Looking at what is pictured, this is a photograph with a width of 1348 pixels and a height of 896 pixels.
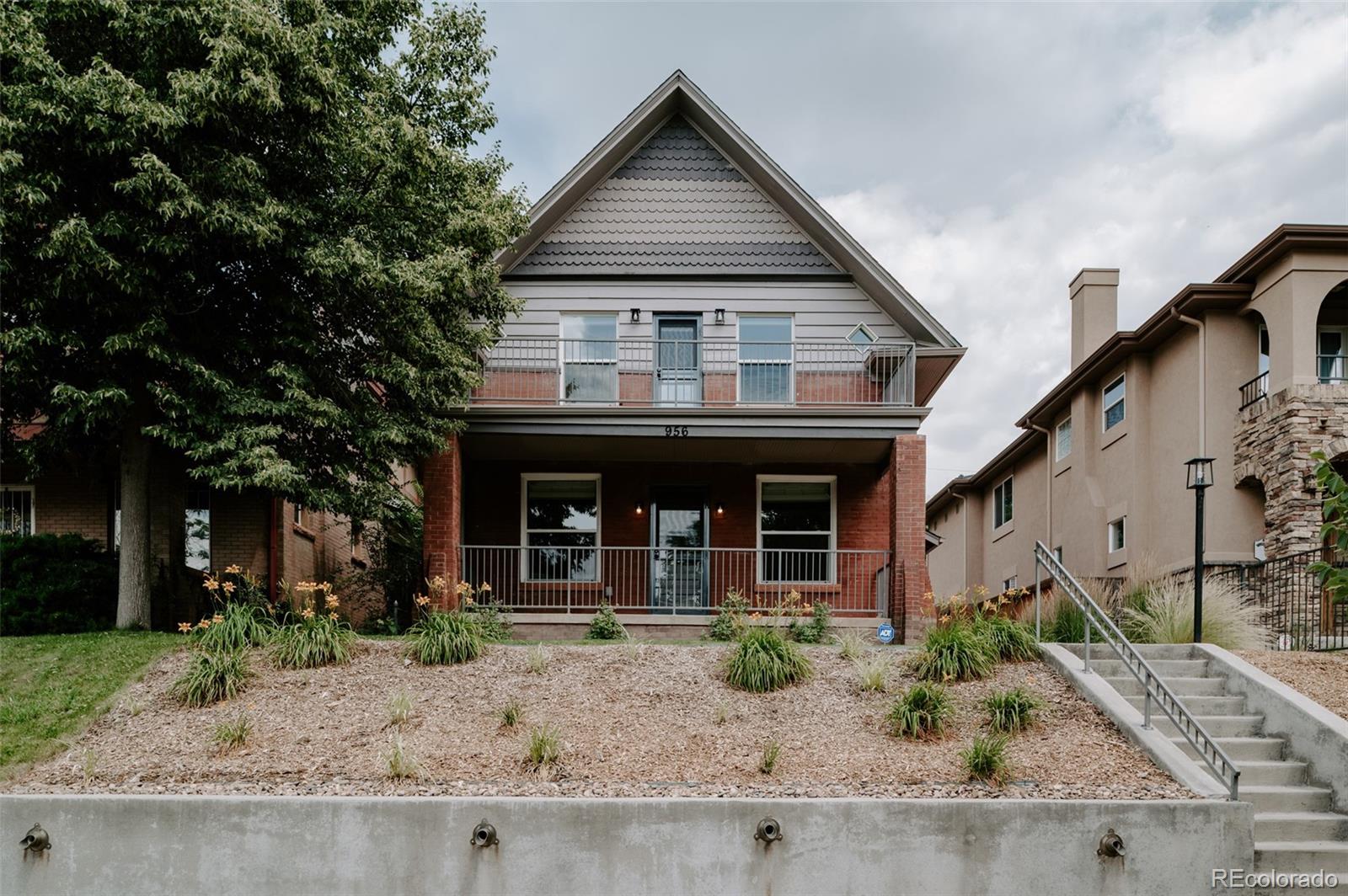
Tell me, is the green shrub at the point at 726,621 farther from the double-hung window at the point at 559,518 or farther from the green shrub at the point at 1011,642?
the green shrub at the point at 1011,642

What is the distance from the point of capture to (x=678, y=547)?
1597 centimetres

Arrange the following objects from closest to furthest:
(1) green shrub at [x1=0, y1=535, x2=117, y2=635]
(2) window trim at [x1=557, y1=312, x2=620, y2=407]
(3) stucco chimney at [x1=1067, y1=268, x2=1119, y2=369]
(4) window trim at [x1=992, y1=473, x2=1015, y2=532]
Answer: (1) green shrub at [x1=0, y1=535, x2=117, y2=635] → (2) window trim at [x1=557, y1=312, x2=620, y2=407] → (3) stucco chimney at [x1=1067, y1=268, x2=1119, y2=369] → (4) window trim at [x1=992, y1=473, x2=1015, y2=532]

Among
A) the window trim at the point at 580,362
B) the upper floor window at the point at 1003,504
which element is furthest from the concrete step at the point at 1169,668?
the upper floor window at the point at 1003,504

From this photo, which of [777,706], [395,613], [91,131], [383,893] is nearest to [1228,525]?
[777,706]

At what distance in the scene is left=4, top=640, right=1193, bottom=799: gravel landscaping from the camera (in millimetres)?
7949

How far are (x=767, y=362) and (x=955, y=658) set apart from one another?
6764mm

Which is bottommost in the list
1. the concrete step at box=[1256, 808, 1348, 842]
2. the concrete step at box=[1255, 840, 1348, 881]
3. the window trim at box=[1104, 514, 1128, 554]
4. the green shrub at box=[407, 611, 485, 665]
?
the concrete step at box=[1255, 840, 1348, 881]

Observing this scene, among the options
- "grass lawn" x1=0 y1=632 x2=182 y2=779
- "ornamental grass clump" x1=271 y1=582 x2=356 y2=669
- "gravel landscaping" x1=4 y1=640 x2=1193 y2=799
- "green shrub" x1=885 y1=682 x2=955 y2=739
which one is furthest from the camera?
"ornamental grass clump" x1=271 y1=582 x2=356 y2=669

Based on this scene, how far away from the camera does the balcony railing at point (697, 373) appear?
1589 centimetres

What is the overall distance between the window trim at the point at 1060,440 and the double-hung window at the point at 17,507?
20.4 meters

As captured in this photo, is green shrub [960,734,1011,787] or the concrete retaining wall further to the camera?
green shrub [960,734,1011,787]

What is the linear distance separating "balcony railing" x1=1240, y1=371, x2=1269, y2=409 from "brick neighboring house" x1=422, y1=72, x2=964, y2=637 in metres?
4.98

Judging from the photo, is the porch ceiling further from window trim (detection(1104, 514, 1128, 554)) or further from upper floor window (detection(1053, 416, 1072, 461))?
upper floor window (detection(1053, 416, 1072, 461))

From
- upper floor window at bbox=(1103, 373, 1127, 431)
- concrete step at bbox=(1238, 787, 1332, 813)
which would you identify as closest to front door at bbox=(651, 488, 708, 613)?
concrete step at bbox=(1238, 787, 1332, 813)
